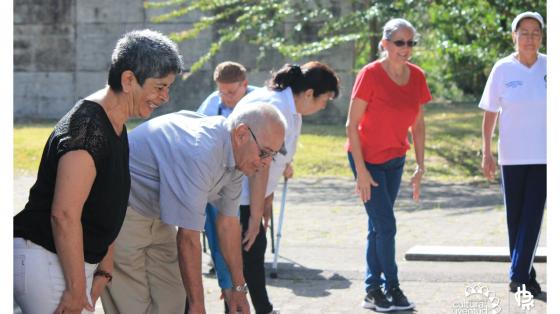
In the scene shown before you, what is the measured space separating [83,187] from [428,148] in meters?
13.9

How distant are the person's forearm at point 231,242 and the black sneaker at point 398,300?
245cm

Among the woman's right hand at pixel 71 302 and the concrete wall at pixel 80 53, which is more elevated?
the concrete wall at pixel 80 53

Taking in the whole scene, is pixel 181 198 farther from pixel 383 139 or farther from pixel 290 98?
pixel 383 139

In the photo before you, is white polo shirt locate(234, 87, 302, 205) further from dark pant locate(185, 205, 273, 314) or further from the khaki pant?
the khaki pant

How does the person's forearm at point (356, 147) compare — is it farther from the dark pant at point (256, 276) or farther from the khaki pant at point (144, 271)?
the khaki pant at point (144, 271)

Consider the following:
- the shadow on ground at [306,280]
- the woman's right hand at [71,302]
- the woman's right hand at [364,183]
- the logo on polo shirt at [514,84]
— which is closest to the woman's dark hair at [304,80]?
the woman's right hand at [364,183]

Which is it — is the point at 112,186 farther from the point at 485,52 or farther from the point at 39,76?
the point at 39,76

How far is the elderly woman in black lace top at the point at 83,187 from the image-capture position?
4023mm

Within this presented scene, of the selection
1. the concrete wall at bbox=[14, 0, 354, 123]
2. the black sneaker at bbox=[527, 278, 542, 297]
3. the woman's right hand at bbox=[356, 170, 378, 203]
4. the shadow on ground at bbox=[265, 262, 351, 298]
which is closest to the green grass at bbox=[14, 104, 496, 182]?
the concrete wall at bbox=[14, 0, 354, 123]

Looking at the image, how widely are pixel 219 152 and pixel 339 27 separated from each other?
13246 mm

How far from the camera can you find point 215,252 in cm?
740

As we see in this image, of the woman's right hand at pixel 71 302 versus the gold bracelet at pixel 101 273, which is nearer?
the woman's right hand at pixel 71 302
